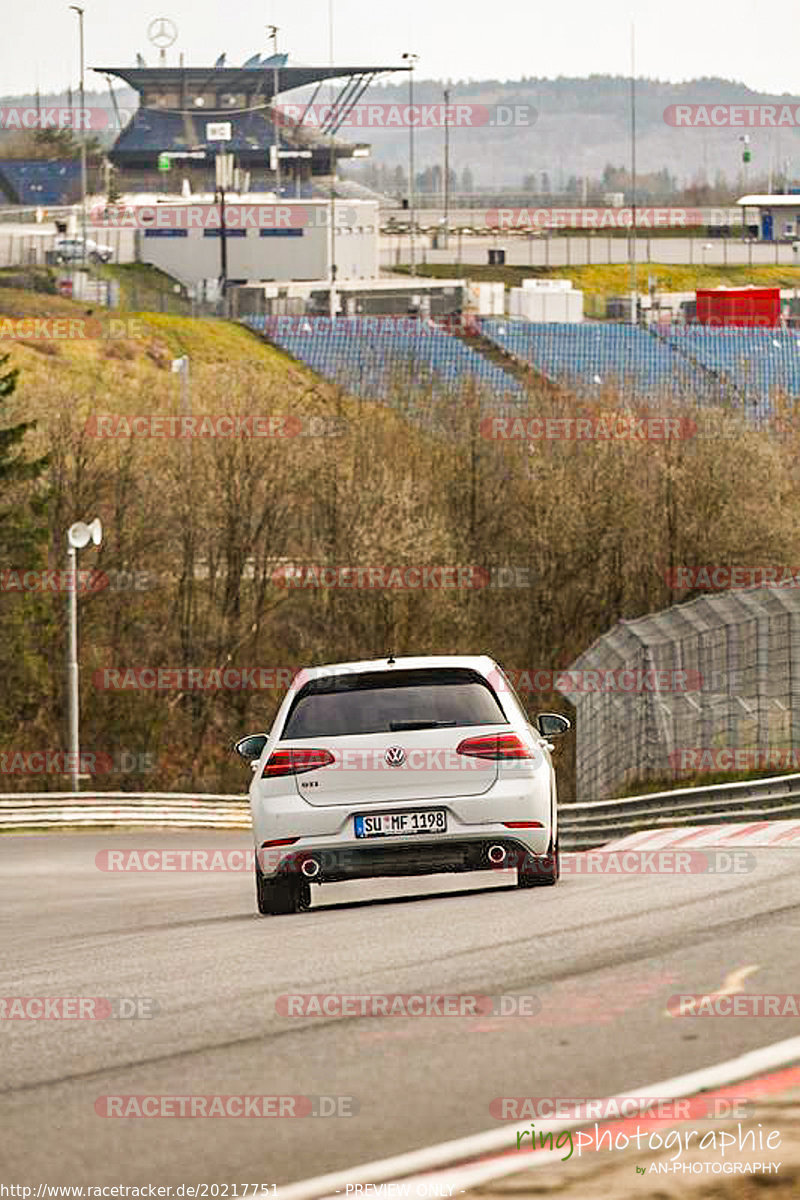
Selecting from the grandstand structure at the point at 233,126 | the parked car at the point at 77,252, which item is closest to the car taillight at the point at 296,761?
the parked car at the point at 77,252

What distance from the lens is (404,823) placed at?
13.1 metres

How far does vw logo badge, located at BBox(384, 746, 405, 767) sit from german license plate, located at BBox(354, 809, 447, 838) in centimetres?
29

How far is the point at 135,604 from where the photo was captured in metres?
63.8

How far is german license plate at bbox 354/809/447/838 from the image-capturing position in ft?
43.0

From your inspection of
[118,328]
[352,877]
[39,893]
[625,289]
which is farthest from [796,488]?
[625,289]

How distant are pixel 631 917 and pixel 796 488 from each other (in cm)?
5730

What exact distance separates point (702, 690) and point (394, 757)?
47.1 ft

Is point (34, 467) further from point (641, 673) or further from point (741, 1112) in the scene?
point (741, 1112)

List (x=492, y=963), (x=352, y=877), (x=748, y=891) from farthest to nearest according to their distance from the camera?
(x=352, y=877), (x=748, y=891), (x=492, y=963)

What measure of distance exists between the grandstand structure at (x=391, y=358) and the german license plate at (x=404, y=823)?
60.2m
